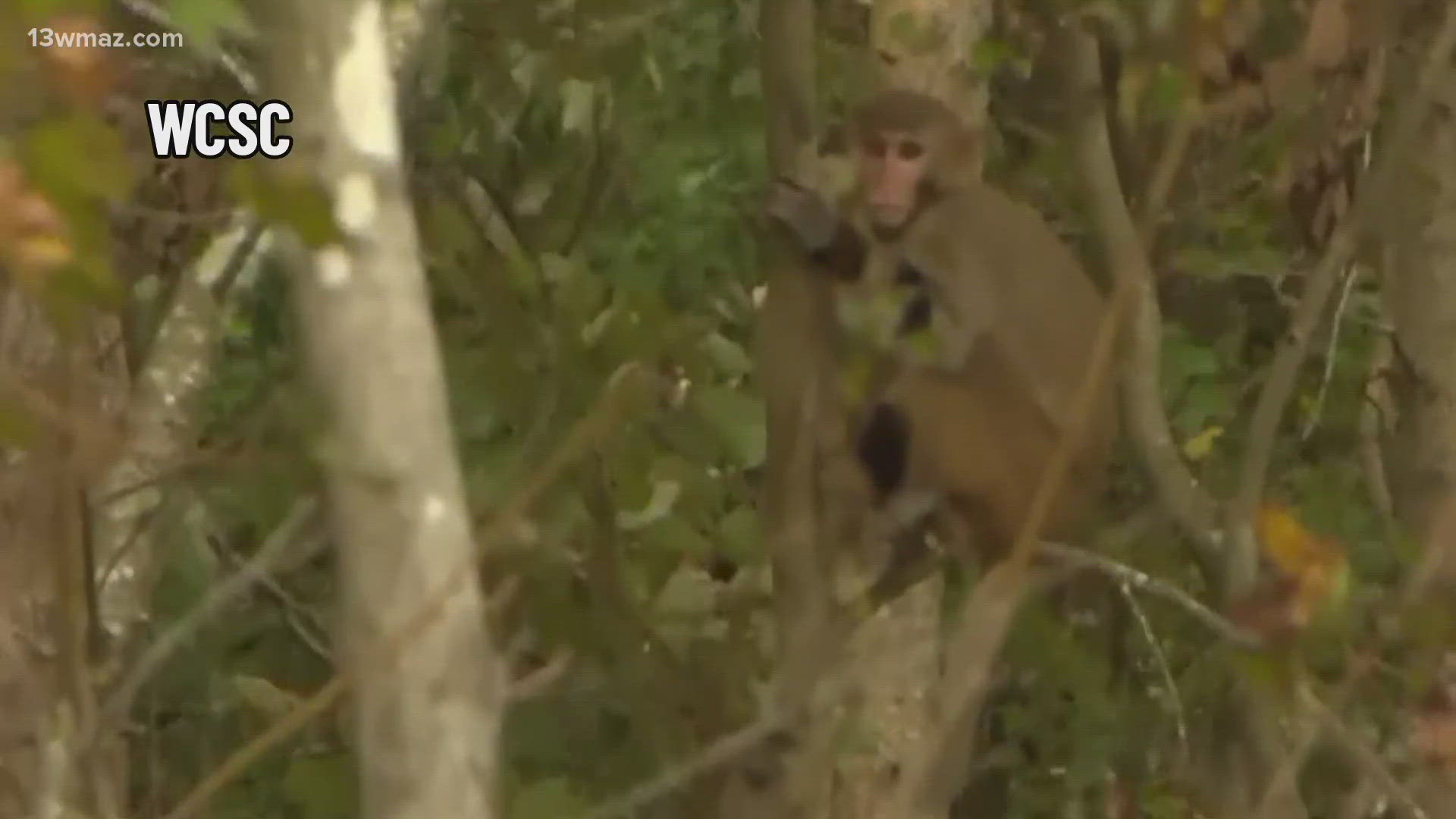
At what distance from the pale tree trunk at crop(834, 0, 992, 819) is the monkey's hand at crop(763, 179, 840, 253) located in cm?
17

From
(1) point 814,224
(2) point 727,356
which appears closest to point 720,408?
(1) point 814,224

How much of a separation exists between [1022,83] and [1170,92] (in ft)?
4.87

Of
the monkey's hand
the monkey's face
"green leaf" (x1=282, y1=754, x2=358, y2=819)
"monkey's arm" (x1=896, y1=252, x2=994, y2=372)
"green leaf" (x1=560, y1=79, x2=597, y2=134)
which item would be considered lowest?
"green leaf" (x1=282, y1=754, x2=358, y2=819)

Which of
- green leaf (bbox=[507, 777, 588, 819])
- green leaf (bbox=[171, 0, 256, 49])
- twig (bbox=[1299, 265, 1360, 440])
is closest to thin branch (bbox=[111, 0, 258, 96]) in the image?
green leaf (bbox=[171, 0, 256, 49])

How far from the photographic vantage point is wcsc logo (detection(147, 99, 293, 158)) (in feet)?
3.73

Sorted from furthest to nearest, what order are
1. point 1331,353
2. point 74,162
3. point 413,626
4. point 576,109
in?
point 576,109 < point 1331,353 < point 413,626 < point 74,162

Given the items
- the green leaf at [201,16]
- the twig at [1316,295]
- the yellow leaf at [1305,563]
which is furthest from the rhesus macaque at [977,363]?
the green leaf at [201,16]

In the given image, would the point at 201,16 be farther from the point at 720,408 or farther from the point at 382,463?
the point at 720,408

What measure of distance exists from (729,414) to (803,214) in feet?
0.87

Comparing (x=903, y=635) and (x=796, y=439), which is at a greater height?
(x=796, y=439)

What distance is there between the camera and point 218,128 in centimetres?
134

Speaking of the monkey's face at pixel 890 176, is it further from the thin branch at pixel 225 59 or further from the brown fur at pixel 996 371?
the thin branch at pixel 225 59

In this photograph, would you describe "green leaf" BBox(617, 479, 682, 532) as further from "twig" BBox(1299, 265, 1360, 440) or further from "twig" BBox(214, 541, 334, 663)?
"twig" BBox(1299, 265, 1360, 440)

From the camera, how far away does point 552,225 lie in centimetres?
264
